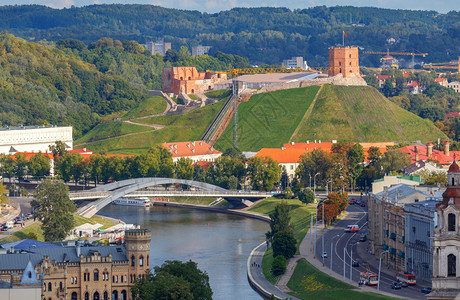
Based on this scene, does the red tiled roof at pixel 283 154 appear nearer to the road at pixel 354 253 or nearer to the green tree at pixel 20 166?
the green tree at pixel 20 166

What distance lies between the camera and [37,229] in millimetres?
119188

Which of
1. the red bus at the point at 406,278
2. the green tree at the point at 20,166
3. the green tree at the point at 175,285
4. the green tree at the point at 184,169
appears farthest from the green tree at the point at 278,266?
the green tree at the point at 20,166

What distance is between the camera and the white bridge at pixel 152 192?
5600 inches

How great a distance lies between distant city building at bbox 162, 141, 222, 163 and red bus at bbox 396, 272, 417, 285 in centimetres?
9556

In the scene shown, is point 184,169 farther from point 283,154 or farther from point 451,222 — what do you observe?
point 451,222

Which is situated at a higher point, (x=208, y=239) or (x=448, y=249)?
(x=448, y=249)

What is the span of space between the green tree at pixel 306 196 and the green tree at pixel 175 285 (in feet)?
188

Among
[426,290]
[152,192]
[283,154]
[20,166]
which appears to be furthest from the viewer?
[283,154]

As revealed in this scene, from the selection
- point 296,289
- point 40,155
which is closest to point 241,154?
point 40,155

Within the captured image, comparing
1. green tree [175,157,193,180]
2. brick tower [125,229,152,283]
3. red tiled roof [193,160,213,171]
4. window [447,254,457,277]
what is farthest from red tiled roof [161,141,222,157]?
window [447,254,457,277]

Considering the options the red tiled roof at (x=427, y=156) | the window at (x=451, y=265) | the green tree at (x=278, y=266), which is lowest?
the green tree at (x=278, y=266)

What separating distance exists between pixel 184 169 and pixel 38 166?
22.9 meters

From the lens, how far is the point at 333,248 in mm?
106438

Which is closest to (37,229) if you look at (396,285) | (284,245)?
(284,245)
